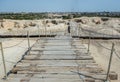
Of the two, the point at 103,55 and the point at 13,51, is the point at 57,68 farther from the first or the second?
the point at 13,51

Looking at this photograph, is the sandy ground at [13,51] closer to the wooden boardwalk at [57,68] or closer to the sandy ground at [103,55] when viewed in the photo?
the wooden boardwalk at [57,68]

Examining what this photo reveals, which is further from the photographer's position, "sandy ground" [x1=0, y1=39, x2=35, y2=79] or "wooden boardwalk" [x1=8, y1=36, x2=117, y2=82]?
"sandy ground" [x1=0, y1=39, x2=35, y2=79]

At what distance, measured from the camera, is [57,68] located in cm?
750

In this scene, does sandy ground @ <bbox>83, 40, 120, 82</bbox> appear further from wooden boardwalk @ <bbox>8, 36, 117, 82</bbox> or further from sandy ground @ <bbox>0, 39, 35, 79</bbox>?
sandy ground @ <bbox>0, 39, 35, 79</bbox>

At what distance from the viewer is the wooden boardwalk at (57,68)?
652cm

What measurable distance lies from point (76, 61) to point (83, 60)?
306mm

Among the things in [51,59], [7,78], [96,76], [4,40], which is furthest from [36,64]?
[4,40]

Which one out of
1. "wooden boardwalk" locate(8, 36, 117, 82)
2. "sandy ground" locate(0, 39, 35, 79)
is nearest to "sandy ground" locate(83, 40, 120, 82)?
"wooden boardwalk" locate(8, 36, 117, 82)

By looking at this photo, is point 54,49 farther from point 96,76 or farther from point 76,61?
point 96,76

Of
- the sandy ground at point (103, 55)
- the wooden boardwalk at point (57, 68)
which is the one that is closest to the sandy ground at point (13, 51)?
the wooden boardwalk at point (57, 68)

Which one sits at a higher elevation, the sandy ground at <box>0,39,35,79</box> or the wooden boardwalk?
the wooden boardwalk

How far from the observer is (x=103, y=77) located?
21.7 ft

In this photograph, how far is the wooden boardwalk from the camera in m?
6.52

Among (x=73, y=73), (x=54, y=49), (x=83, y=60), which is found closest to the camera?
(x=73, y=73)
